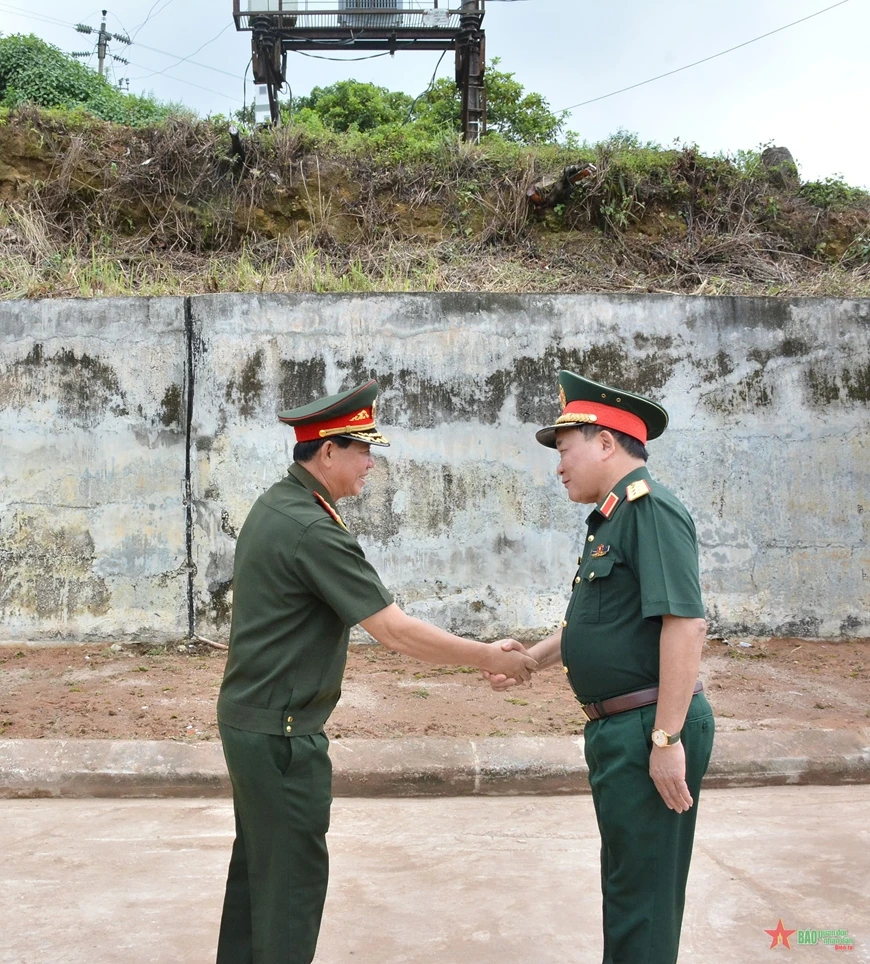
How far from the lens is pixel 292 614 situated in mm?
2770

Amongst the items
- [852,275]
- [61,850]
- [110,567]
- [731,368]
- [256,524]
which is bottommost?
[61,850]

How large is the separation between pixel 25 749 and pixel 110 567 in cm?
226

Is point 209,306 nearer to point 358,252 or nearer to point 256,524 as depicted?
point 358,252

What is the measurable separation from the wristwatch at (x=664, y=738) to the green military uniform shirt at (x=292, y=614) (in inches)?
33.4

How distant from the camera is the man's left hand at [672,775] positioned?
2539 millimetres

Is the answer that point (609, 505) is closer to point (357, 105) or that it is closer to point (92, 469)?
point (92, 469)

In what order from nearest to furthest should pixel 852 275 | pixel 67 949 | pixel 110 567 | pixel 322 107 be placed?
pixel 67 949
pixel 110 567
pixel 852 275
pixel 322 107

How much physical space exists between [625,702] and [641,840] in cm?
37

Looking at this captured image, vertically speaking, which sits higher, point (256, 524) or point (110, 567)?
point (256, 524)

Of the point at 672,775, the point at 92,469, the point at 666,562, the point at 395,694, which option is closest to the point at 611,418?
the point at 666,562

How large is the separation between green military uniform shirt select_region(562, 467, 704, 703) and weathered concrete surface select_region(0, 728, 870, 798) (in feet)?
8.42

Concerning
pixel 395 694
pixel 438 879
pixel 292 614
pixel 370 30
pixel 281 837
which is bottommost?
pixel 438 879

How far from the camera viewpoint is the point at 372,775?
203 inches

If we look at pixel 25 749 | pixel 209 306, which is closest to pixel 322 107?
pixel 209 306
